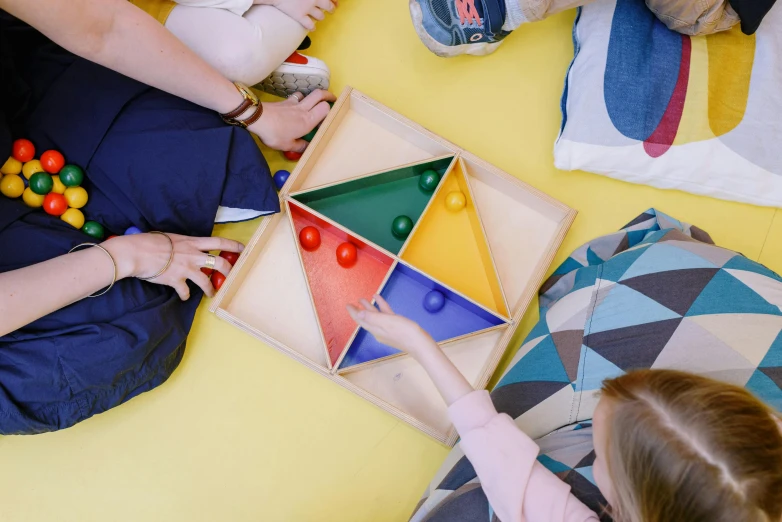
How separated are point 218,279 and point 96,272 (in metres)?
0.22

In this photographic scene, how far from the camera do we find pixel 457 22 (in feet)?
3.57

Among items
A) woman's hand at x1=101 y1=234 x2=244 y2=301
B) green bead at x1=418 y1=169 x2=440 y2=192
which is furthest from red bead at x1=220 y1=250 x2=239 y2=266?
green bead at x1=418 y1=169 x2=440 y2=192

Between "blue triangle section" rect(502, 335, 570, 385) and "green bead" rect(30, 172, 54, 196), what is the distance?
82 centimetres

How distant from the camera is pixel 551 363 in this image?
942 mm

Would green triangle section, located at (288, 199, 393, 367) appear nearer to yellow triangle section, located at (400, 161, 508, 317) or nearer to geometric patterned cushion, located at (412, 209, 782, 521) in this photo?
yellow triangle section, located at (400, 161, 508, 317)

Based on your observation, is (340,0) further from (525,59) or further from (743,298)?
(743,298)

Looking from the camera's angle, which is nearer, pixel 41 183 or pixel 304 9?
pixel 41 183

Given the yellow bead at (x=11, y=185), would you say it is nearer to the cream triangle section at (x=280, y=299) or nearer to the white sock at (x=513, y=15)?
the cream triangle section at (x=280, y=299)

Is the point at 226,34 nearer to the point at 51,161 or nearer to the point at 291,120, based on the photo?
the point at 291,120

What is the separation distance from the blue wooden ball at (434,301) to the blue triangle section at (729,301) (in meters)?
0.40

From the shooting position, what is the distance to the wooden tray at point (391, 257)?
1074 mm

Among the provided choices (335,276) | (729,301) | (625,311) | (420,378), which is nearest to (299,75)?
(335,276)

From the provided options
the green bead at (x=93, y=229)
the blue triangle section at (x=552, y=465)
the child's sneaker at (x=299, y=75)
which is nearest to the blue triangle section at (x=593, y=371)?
the blue triangle section at (x=552, y=465)

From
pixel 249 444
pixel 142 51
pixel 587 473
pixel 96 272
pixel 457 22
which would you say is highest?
pixel 457 22
